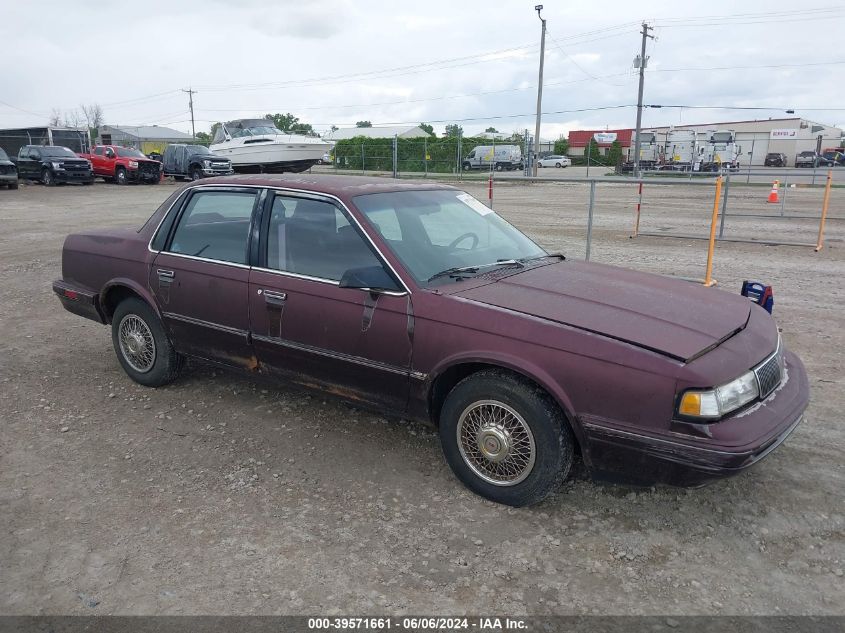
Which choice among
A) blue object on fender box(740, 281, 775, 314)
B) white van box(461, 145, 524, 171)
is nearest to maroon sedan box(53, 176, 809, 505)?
blue object on fender box(740, 281, 775, 314)

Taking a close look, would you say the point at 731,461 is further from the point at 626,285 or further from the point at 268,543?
the point at 268,543

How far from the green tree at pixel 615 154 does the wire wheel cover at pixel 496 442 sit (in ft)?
167

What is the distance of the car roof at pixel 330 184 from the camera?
4.07m

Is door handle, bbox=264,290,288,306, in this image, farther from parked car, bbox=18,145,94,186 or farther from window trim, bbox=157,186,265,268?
parked car, bbox=18,145,94,186

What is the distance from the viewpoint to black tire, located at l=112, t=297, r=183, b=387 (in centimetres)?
485

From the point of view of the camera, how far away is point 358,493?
11.8 feet

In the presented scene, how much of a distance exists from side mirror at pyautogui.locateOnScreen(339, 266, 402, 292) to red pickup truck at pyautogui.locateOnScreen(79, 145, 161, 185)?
28479 mm

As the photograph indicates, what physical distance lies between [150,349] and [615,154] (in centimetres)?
5178

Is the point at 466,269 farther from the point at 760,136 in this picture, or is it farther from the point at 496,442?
the point at 760,136

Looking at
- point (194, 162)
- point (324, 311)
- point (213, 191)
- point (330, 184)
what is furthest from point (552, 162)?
point (324, 311)

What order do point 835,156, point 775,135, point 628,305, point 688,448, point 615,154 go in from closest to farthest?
1. point 688,448
2. point 628,305
3. point 835,156
4. point 775,135
5. point 615,154

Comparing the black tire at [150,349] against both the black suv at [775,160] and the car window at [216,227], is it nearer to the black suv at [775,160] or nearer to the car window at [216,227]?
the car window at [216,227]

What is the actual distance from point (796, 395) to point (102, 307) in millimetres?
4791

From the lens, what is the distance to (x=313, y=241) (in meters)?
4.06
